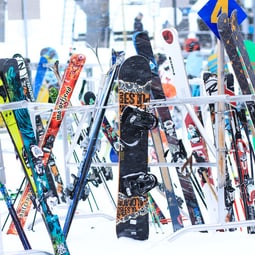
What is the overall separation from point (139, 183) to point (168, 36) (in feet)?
3.07

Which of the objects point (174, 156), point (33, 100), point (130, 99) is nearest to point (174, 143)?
point (174, 156)

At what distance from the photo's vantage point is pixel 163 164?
320cm

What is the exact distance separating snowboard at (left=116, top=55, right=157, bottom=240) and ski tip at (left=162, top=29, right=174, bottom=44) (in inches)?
18.7

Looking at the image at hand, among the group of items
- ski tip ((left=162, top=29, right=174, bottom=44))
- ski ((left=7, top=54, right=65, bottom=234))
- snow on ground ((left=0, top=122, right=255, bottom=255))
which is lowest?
snow on ground ((left=0, top=122, right=255, bottom=255))

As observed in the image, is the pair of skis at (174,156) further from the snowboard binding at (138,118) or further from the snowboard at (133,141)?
the snowboard binding at (138,118)

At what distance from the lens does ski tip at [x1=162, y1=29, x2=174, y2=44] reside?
3.44 meters

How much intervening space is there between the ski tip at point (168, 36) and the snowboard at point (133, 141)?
1.56 ft

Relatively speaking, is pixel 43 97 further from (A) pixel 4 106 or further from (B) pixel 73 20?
(A) pixel 4 106

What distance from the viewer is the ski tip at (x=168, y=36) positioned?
3.44 m

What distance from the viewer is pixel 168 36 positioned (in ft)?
11.3

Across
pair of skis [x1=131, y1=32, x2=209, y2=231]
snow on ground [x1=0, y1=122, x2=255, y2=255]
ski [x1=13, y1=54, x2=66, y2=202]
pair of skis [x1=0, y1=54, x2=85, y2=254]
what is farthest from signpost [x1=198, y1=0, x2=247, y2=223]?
ski [x1=13, y1=54, x2=66, y2=202]

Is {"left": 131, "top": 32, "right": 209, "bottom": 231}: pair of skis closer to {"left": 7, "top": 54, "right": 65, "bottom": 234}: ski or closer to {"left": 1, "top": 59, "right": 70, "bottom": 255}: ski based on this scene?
{"left": 7, "top": 54, "right": 65, "bottom": 234}: ski

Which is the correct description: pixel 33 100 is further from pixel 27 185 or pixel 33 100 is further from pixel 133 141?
pixel 133 141

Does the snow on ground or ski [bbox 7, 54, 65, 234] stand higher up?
ski [bbox 7, 54, 65, 234]
